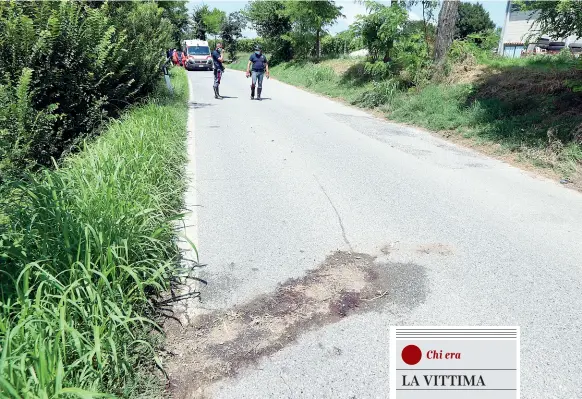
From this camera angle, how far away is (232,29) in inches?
1966

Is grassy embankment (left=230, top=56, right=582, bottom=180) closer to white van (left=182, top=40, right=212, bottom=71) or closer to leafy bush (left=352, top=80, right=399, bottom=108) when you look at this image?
leafy bush (left=352, top=80, right=399, bottom=108)

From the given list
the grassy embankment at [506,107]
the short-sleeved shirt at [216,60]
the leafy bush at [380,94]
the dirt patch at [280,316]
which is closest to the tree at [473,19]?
the leafy bush at [380,94]

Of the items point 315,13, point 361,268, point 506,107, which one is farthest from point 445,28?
point 315,13

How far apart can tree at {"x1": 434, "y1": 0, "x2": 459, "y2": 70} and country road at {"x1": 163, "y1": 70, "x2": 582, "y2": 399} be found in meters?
6.65

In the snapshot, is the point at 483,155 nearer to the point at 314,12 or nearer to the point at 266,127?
the point at 266,127

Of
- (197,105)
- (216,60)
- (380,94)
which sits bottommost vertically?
(197,105)

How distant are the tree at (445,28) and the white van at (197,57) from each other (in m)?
24.9

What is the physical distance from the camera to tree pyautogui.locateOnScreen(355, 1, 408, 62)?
45.1ft

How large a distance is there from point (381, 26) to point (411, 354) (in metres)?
14.4

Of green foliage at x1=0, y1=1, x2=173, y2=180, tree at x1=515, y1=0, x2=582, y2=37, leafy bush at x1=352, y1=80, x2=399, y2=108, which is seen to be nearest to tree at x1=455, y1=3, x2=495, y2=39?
leafy bush at x1=352, y1=80, x2=399, y2=108

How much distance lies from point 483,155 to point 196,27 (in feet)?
191

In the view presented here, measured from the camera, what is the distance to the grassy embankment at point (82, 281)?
2164mm

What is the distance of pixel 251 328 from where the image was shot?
3.02 m

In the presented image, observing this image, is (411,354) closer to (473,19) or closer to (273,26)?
(273,26)
